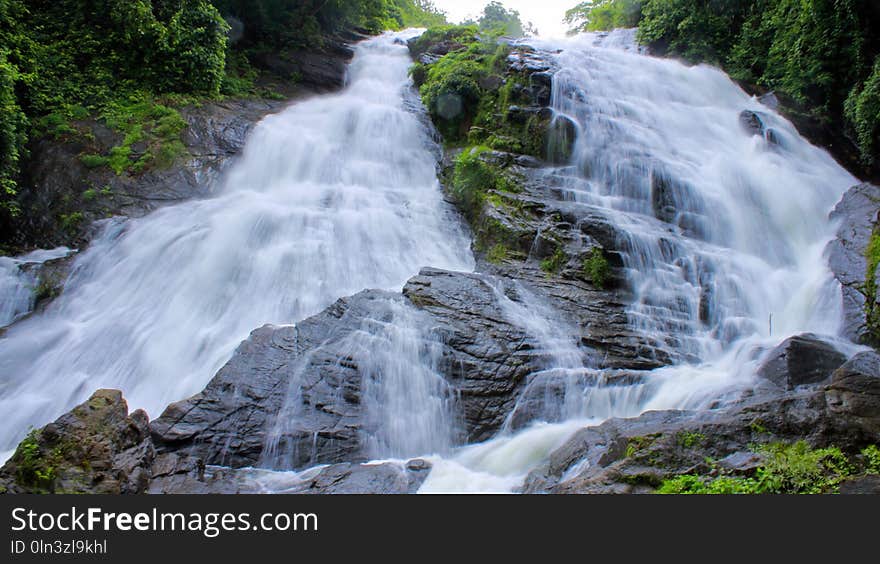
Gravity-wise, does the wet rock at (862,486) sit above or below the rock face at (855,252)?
below

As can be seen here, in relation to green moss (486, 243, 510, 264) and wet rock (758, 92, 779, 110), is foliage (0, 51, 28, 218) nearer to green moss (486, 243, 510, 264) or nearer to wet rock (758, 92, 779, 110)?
green moss (486, 243, 510, 264)

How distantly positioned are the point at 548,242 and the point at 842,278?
204 inches

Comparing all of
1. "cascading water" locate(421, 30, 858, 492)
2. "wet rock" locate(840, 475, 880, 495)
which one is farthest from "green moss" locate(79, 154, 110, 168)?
"wet rock" locate(840, 475, 880, 495)

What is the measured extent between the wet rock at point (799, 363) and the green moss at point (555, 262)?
12.3 feet

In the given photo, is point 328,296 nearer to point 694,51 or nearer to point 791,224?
point 791,224

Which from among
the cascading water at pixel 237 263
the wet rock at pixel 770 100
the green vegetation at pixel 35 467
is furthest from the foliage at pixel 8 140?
the wet rock at pixel 770 100

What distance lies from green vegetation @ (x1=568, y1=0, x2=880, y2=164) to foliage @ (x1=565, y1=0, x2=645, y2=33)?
49.6 inches

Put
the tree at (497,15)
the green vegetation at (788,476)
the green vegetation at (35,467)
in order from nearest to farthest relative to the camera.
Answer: the green vegetation at (788,476) → the green vegetation at (35,467) → the tree at (497,15)

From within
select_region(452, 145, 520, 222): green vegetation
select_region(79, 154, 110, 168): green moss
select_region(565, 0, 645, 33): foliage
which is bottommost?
select_region(79, 154, 110, 168): green moss

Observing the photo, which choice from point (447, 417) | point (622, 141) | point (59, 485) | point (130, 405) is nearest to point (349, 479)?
point (447, 417)

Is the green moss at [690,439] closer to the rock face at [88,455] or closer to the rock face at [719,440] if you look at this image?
the rock face at [719,440]

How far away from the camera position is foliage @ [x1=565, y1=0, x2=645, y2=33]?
22.7m

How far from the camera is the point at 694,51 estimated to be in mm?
18688

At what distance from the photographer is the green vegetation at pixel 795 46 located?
14461 mm
